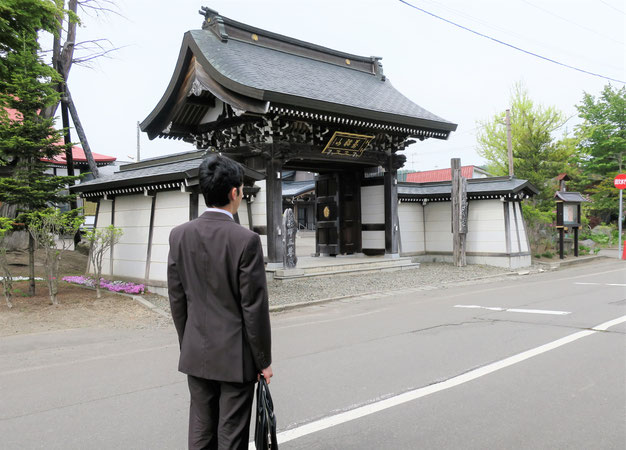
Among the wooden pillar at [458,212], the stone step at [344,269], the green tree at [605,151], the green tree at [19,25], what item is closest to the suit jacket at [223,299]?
the green tree at [19,25]

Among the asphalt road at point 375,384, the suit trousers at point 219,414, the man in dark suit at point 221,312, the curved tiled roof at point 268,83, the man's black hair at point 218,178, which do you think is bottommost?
the asphalt road at point 375,384

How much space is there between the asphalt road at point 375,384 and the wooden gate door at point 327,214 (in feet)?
28.8

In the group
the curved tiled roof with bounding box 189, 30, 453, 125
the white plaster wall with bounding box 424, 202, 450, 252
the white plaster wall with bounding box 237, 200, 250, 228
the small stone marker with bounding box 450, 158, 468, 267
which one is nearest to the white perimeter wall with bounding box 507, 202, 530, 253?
the small stone marker with bounding box 450, 158, 468, 267

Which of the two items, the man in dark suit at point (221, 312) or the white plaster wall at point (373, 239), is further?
the white plaster wall at point (373, 239)

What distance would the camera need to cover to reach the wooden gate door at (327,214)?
16.7 m

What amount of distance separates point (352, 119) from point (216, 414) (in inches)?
424

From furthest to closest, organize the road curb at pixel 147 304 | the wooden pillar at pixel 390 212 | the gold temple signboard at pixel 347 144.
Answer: the wooden pillar at pixel 390 212, the gold temple signboard at pixel 347 144, the road curb at pixel 147 304

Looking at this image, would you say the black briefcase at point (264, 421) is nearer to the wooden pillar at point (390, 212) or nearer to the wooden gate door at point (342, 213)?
the wooden pillar at point (390, 212)

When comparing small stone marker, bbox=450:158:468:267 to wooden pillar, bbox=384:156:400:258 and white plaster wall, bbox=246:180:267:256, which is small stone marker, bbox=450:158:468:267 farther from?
white plaster wall, bbox=246:180:267:256

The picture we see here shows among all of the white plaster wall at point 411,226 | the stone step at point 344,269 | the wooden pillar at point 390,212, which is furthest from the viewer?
the white plaster wall at point 411,226

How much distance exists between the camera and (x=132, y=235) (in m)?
11.8

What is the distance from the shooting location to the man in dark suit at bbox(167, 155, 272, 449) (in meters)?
2.40

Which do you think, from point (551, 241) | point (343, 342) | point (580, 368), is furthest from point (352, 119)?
point (551, 241)

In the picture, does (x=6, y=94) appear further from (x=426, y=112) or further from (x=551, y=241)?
(x=551, y=241)
